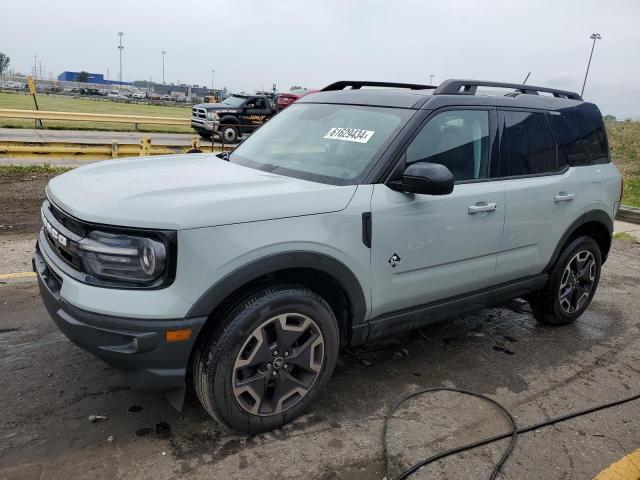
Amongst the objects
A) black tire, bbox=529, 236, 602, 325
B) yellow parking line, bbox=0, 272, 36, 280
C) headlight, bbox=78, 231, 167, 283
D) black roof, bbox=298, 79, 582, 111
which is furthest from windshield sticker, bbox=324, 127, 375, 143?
yellow parking line, bbox=0, 272, 36, 280

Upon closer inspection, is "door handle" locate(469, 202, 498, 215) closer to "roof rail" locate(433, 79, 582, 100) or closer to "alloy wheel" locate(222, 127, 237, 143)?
"roof rail" locate(433, 79, 582, 100)

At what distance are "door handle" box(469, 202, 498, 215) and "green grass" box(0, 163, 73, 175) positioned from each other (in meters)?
8.83

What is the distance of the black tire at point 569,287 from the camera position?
454cm

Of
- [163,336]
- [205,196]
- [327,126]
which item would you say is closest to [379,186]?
[327,126]

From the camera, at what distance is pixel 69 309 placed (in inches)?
100

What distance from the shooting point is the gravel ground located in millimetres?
2725

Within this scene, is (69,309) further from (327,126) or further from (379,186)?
(327,126)

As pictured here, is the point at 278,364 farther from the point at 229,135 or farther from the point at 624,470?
the point at 229,135

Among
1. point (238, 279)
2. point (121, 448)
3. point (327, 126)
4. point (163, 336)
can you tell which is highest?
point (327, 126)

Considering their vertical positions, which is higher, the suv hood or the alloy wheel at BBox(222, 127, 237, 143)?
the suv hood

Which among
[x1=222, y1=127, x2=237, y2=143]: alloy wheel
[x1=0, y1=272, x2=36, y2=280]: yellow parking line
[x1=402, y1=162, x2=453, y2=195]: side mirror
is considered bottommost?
[x1=0, y1=272, x2=36, y2=280]: yellow parking line

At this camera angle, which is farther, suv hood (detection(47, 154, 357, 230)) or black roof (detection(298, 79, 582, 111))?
black roof (detection(298, 79, 582, 111))

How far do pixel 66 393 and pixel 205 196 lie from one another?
154 centimetres

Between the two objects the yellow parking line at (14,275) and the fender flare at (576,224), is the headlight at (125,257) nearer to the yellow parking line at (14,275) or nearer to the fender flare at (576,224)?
the yellow parking line at (14,275)
